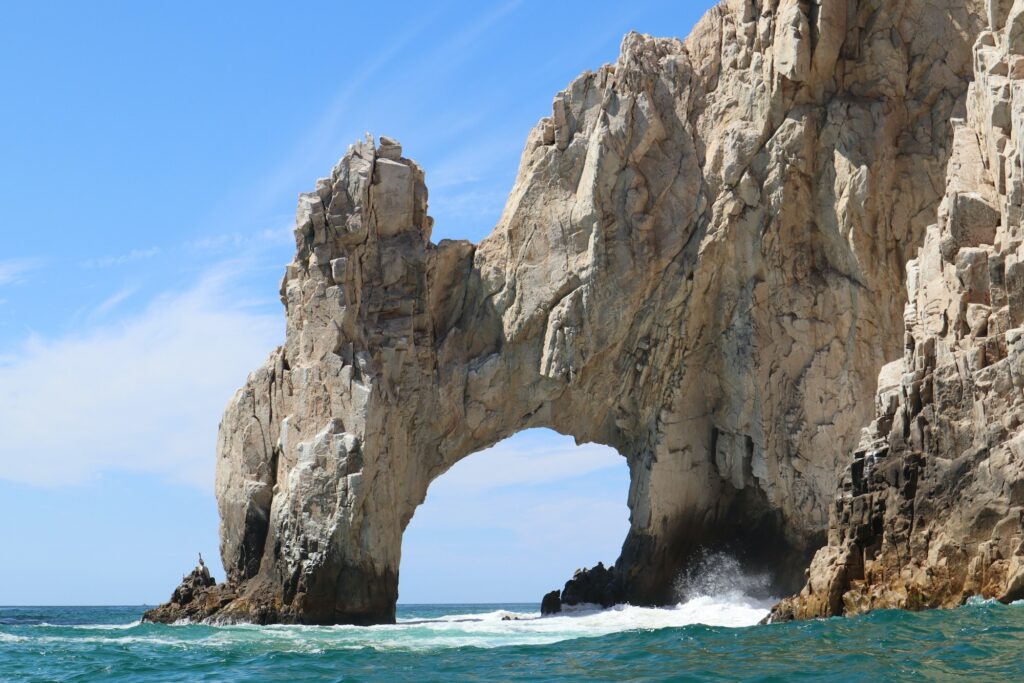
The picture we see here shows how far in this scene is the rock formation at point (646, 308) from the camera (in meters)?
29.2

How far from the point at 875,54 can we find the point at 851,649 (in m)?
18.7

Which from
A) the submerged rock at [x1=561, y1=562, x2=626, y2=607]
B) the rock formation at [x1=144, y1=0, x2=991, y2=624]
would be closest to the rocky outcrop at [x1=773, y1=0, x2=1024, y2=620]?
the rock formation at [x1=144, y1=0, x2=991, y2=624]

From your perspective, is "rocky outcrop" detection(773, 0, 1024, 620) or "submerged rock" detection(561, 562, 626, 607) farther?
"submerged rock" detection(561, 562, 626, 607)

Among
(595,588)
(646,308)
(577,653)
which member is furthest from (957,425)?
(595,588)

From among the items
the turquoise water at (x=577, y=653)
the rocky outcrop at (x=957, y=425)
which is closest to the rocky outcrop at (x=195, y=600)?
the turquoise water at (x=577, y=653)

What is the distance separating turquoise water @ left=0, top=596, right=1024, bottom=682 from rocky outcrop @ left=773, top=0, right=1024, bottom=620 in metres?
1.21

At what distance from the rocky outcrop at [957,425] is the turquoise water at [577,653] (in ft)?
3.97

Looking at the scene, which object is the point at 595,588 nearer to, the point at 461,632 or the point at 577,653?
the point at 461,632

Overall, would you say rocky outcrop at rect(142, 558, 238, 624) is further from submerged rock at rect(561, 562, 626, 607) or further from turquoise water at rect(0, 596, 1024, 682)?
submerged rock at rect(561, 562, 626, 607)

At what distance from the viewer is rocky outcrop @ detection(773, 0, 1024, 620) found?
18.6 meters

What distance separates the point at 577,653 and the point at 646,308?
14.9m

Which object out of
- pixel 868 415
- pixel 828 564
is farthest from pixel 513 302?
pixel 828 564

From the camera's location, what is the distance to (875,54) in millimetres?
29312

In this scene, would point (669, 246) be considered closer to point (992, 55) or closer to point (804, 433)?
point (804, 433)
